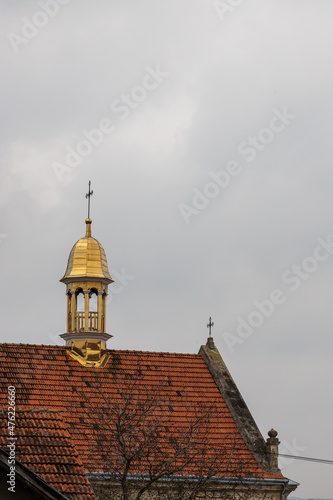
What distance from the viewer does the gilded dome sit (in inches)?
1337

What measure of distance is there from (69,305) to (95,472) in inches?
326

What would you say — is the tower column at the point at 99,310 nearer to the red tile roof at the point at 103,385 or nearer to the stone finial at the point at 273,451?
the red tile roof at the point at 103,385

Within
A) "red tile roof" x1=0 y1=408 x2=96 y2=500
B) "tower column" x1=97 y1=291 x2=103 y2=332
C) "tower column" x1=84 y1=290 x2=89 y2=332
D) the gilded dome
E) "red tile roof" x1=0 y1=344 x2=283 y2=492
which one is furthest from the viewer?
the gilded dome

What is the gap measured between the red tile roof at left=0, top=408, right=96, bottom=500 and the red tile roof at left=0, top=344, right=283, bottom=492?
11106mm

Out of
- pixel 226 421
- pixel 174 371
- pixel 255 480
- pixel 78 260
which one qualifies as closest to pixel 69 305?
pixel 78 260

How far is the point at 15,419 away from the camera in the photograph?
1714 centimetres

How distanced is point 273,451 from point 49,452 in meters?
16.0

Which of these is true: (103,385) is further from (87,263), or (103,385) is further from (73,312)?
(87,263)

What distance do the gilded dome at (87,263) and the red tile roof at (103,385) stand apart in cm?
263

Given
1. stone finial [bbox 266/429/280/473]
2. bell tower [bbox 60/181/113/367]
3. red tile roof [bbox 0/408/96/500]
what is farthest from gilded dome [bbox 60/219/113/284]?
red tile roof [bbox 0/408/96/500]

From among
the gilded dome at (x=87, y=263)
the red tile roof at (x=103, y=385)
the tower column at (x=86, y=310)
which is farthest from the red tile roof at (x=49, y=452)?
the gilded dome at (x=87, y=263)

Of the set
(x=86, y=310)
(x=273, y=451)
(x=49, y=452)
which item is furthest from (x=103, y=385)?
(x=49, y=452)

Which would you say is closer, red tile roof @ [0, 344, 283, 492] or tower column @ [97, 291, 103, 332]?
red tile roof @ [0, 344, 283, 492]

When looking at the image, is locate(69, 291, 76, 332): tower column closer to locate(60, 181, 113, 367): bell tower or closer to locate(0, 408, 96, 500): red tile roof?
locate(60, 181, 113, 367): bell tower
